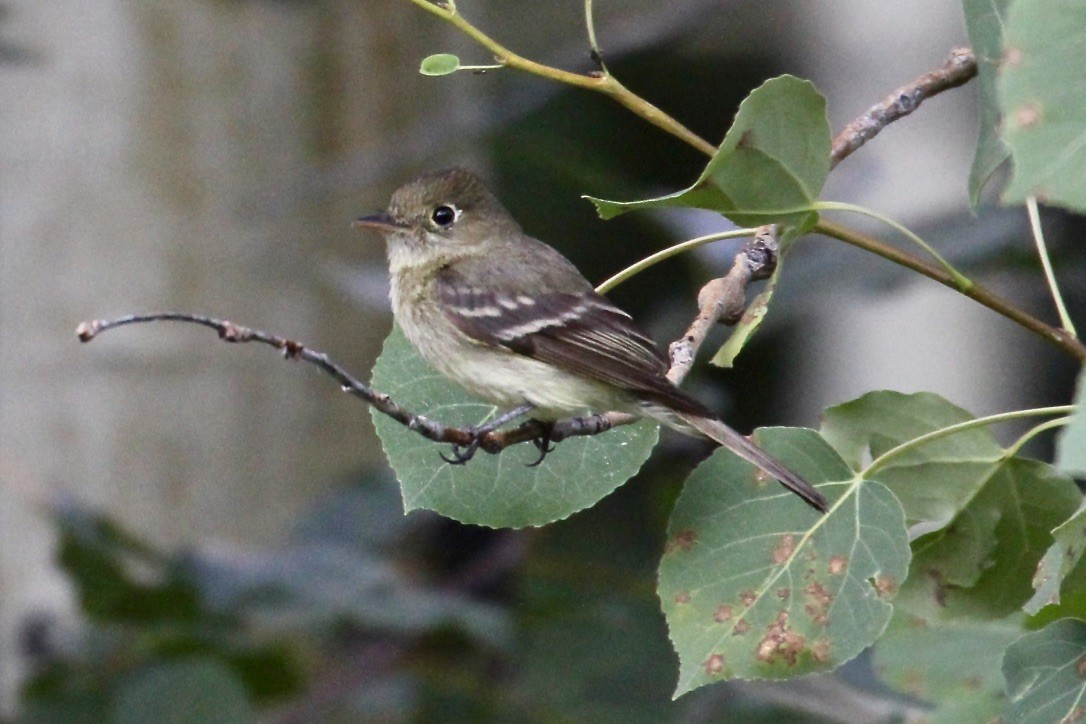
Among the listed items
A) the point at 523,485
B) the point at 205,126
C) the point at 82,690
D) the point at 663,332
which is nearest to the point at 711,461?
the point at 523,485

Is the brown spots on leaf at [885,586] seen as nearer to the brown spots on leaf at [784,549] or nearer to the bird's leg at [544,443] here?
the brown spots on leaf at [784,549]

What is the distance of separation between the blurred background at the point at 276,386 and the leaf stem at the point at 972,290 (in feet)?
5.30

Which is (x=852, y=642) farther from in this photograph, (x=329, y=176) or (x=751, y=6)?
(x=751, y=6)

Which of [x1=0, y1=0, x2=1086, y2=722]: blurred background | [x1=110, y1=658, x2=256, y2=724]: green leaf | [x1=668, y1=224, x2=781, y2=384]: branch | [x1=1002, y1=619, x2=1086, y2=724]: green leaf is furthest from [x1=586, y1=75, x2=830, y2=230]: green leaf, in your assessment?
[x1=110, y1=658, x2=256, y2=724]: green leaf

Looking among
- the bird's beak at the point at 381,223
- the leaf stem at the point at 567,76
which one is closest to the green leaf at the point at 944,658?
the leaf stem at the point at 567,76

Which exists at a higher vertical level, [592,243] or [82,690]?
[592,243]

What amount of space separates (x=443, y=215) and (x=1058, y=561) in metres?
1.60

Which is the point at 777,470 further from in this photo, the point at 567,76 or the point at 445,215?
the point at 445,215

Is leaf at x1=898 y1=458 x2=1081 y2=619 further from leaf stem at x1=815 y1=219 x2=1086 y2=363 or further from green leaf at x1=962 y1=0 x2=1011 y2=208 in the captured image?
green leaf at x1=962 y1=0 x2=1011 y2=208

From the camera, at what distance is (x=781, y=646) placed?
1581 mm

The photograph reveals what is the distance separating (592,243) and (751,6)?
1.55m

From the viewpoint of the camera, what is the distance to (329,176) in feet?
15.2

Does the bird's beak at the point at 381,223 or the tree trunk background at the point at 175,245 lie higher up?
the tree trunk background at the point at 175,245

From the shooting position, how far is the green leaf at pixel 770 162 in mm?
1526
